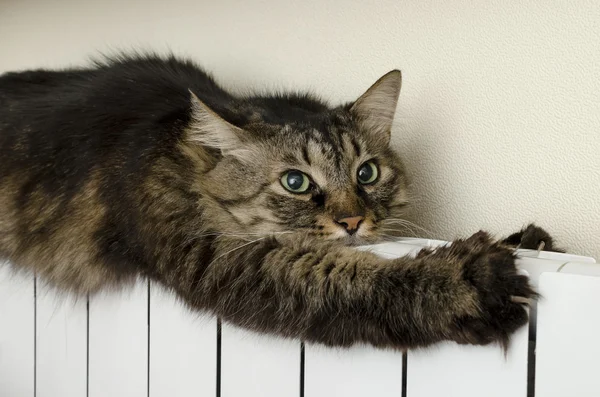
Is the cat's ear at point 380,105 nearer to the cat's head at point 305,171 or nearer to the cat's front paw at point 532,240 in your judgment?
the cat's head at point 305,171

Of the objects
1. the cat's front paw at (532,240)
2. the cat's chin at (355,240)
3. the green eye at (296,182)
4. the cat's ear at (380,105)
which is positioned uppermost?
the cat's ear at (380,105)

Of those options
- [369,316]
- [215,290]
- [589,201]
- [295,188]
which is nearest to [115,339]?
[215,290]

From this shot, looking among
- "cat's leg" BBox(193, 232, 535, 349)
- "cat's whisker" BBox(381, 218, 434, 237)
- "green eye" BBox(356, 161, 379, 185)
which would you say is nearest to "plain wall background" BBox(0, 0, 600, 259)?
"cat's whisker" BBox(381, 218, 434, 237)

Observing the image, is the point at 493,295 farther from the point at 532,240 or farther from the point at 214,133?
the point at 214,133

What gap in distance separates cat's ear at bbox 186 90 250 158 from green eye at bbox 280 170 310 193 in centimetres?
10

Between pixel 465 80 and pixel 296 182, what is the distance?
1.25 feet

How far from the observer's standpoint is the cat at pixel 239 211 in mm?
749

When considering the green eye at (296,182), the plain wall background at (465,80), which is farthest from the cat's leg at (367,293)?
the plain wall background at (465,80)

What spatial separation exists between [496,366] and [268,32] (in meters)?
1.02

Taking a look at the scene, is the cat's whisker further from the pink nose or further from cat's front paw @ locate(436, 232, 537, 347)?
cat's front paw @ locate(436, 232, 537, 347)

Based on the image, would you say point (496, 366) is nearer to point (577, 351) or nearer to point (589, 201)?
point (577, 351)

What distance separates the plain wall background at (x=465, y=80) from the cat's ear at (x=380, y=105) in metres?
0.09

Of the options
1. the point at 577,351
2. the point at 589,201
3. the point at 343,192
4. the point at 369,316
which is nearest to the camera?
the point at 577,351

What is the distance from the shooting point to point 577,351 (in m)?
0.59
